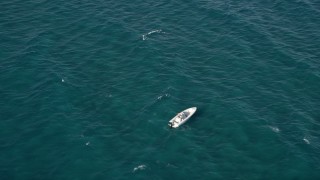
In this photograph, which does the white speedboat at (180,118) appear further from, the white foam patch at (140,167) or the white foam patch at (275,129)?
the white foam patch at (275,129)

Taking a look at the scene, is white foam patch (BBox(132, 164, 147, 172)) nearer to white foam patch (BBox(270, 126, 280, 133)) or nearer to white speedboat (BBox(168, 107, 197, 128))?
white speedboat (BBox(168, 107, 197, 128))

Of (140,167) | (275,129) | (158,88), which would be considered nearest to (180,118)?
(158,88)

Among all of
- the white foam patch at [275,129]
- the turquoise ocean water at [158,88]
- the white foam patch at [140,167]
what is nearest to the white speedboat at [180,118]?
the turquoise ocean water at [158,88]

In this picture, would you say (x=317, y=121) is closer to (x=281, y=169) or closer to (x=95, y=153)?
(x=281, y=169)

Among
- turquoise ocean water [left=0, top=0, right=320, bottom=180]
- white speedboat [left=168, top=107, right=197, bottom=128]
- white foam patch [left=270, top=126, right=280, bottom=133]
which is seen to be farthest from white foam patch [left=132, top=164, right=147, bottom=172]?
white foam patch [left=270, top=126, right=280, bottom=133]

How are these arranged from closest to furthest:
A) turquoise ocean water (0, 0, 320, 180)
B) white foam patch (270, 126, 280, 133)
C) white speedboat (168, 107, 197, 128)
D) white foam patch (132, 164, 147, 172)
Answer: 1. white foam patch (132, 164, 147, 172)
2. turquoise ocean water (0, 0, 320, 180)
3. white foam patch (270, 126, 280, 133)
4. white speedboat (168, 107, 197, 128)

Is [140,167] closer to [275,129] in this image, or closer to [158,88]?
[158,88]

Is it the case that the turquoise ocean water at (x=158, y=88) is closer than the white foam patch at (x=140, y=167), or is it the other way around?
the white foam patch at (x=140, y=167)

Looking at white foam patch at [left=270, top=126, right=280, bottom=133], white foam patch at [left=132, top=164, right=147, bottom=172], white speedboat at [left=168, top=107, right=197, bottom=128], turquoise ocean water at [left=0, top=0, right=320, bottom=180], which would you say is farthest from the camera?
white speedboat at [left=168, top=107, right=197, bottom=128]
